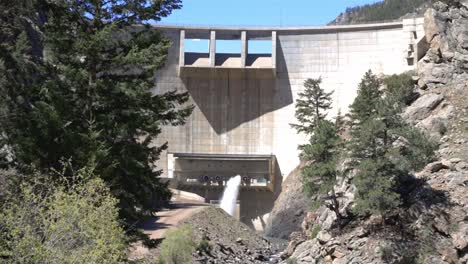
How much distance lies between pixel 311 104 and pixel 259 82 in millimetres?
6351

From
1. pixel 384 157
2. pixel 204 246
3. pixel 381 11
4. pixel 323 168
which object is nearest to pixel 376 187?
pixel 384 157

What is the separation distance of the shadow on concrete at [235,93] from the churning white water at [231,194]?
5039mm

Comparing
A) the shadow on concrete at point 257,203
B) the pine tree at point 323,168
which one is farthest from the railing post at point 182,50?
the pine tree at point 323,168

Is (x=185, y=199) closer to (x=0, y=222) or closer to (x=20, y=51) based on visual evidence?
(x=20, y=51)

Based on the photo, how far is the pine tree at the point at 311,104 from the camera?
53.6 m

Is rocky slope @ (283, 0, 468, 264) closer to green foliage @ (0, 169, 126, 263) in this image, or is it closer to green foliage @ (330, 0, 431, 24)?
green foliage @ (0, 169, 126, 263)

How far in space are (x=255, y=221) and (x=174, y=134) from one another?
1164 cm

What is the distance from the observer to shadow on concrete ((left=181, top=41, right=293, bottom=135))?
5825cm

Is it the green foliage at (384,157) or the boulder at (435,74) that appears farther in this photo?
the boulder at (435,74)

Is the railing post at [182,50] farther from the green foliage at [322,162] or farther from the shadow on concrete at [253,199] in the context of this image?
the green foliage at [322,162]

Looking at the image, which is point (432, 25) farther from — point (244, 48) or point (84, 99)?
point (84, 99)

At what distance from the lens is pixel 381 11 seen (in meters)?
172

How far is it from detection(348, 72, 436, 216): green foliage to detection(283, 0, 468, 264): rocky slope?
0.92 m

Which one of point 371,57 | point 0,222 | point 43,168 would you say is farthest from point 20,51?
point 371,57
